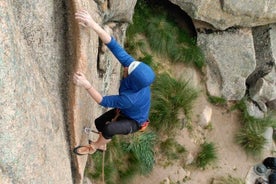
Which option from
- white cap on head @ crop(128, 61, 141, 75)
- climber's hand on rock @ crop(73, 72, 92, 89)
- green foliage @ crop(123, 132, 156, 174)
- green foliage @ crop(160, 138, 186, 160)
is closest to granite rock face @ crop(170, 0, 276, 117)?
green foliage @ crop(160, 138, 186, 160)

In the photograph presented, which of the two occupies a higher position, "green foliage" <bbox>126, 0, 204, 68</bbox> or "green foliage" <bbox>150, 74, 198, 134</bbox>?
"green foliage" <bbox>126, 0, 204, 68</bbox>

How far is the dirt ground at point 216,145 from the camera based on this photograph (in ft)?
29.2

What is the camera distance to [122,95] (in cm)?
447

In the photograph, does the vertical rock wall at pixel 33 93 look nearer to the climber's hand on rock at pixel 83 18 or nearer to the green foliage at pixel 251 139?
the climber's hand on rock at pixel 83 18

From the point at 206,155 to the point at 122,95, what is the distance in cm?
522

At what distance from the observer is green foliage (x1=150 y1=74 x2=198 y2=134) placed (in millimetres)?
8477

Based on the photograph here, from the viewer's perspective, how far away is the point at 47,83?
4.16m

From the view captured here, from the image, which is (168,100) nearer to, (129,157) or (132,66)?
(129,157)

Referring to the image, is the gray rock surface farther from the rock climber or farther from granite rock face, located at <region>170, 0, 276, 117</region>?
the rock climber

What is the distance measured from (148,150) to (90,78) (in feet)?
11.2

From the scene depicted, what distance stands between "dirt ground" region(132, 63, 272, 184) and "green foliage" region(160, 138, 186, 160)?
0.51 feet

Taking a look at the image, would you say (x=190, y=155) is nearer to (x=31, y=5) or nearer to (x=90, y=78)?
(x=90, y=78)

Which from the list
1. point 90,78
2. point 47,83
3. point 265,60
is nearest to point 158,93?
point 265,60

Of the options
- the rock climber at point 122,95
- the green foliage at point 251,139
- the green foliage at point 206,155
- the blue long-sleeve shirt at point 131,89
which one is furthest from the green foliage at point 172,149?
the blue long-sleeve shirt at point 131,89
